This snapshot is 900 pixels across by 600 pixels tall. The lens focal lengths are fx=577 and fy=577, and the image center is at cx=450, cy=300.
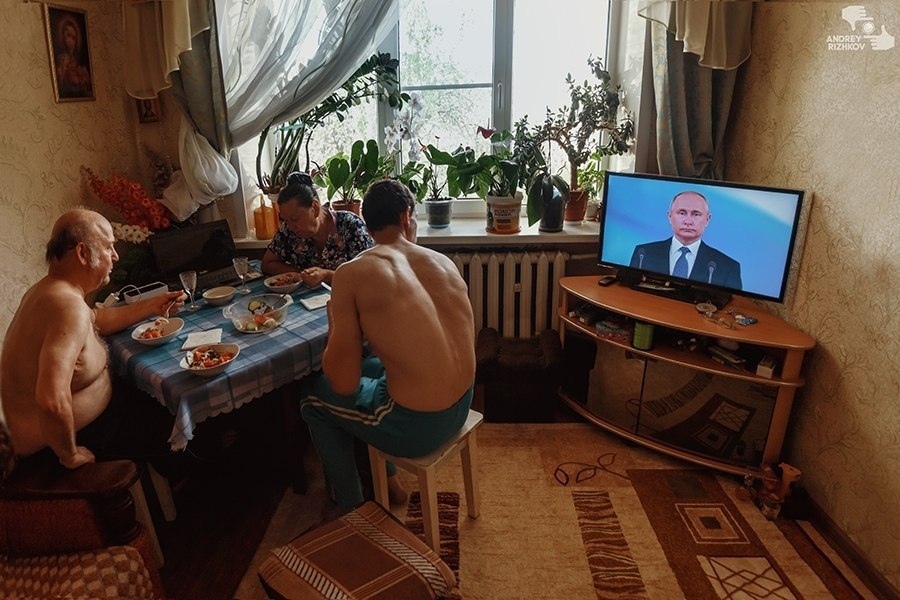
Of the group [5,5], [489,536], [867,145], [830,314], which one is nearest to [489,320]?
[489,536]

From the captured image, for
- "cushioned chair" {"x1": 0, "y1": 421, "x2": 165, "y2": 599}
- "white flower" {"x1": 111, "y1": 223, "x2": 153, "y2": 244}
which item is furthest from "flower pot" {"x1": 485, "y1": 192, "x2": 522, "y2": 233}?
"cushioned chair" {"x1": 0, "y1": 421, "x2": 165, "y2": 599}

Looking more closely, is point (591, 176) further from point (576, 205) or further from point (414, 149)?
point (414, 149)

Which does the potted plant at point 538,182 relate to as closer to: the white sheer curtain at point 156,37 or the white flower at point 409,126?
the white flower at point 409,126

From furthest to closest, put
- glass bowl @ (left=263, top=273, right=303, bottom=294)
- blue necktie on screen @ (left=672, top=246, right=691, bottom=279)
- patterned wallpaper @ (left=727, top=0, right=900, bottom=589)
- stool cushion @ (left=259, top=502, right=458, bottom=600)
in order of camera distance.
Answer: blue necktie on screen @ (left=672, top=246, right=691, bottom=279), glass bowl @ (left=263, top=273, right=303, bottom=294), patterned wallpaper @ (left=727, top=0, right=900, bottom=589), stool cushion @ (left=259, top=502, right=458, bottom=600)

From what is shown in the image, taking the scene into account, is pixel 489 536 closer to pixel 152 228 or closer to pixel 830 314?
pixel 830 314

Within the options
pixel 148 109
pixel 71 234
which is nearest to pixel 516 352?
pixel 71 234

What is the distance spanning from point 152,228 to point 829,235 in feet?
8.54

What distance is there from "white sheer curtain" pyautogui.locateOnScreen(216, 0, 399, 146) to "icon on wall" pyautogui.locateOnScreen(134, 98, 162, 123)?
361 mm

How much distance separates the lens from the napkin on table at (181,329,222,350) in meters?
1.81

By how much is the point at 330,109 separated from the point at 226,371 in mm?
1567

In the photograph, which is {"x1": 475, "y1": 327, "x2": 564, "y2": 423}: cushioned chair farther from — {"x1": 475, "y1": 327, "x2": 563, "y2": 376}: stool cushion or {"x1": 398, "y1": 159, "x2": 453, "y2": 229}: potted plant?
{"x1": 398, "y1": 159, "x2": 453, "y2": 229}: potted plant

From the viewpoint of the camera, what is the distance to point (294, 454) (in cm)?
221

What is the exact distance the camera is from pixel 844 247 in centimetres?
191

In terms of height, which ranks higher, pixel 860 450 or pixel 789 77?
pixel 789 77
